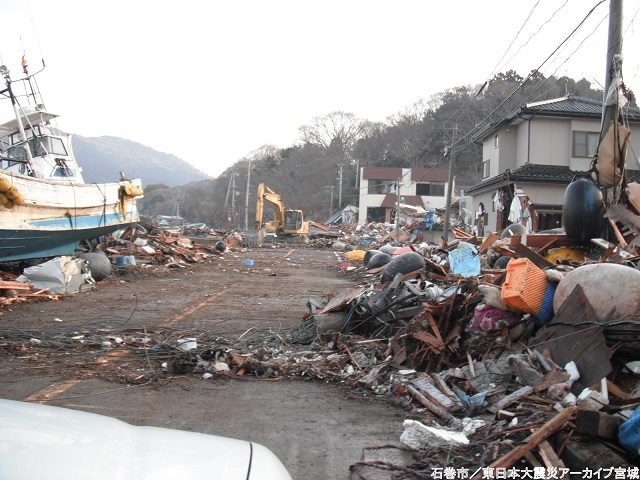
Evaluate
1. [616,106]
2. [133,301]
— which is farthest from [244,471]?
[133,301]

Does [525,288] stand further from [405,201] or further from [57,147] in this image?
A: [405,201]

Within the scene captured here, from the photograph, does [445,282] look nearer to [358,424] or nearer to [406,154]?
[358,424]

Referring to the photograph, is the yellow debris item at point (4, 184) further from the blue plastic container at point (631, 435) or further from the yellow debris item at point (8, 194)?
the blue plastic container at point (631, 435)

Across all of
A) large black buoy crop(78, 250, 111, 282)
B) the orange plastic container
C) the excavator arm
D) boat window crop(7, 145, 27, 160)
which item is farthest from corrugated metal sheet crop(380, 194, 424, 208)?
the orange plastic container

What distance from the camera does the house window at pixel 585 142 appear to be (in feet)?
77.2

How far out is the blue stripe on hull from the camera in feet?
39.3

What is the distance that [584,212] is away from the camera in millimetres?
8828

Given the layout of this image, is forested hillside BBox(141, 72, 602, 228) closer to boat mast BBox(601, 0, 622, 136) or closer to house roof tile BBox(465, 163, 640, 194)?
house roof tile BBox(465, 163, 640, 194)

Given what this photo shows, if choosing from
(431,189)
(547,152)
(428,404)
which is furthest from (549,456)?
(431,189)

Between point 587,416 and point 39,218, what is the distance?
13156 millimetres

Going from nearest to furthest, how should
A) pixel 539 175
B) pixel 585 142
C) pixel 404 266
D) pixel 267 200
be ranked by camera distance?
1. pixel 404 266
2. pixel 539 175
3. pixel 585 142
4. pixel 267 200

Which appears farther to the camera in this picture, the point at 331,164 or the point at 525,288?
the point at 331,164

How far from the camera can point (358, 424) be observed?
15.6ft

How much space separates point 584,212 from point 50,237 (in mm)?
13152
